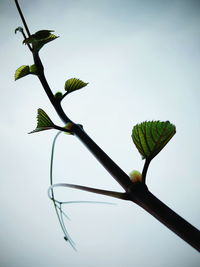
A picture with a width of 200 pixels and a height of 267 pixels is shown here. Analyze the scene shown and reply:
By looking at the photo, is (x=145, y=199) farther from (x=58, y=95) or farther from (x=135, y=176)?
(x=58, y=95)

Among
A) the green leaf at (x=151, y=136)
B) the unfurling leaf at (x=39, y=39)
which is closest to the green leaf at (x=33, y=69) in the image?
the unfurling leaf at (x=39, y=39)

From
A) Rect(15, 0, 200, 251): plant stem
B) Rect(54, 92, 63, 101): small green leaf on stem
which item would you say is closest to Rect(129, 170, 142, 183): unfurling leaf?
Rect(15, 0, 200, 251): plant stem

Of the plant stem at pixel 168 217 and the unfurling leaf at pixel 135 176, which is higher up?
the unfurling leaf at pixel 135 176

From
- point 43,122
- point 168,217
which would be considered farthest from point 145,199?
point 43,122

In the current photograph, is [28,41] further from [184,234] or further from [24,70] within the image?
[184,234]

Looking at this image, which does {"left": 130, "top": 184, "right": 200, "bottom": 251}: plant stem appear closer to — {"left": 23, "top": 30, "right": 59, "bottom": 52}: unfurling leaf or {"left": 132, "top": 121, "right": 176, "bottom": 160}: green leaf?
{"left": 132, "top": 121, "right": 176, "bottom": 160}: green leaf

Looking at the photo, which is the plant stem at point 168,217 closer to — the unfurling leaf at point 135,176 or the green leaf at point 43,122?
the unfurling leaf at point 135,176

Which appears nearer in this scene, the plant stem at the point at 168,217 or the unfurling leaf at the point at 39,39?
the plant stem at the point at 168,217
